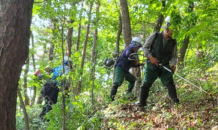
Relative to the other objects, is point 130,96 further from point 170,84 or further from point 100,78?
point 170,84

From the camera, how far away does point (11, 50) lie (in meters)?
2.85

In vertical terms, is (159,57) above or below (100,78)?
above

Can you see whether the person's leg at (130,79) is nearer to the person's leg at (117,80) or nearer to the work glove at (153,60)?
the person's leg at (117,80)

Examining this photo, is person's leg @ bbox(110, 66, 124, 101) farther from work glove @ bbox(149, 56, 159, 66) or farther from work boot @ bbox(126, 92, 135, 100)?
work glove @ bbox(149, 56, 159, 66)

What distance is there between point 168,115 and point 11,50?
2892 mm

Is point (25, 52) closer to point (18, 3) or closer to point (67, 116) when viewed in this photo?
point (18, 3)

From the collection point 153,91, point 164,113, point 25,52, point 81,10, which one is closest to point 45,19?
point 81,10

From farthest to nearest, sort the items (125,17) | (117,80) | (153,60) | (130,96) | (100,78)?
(100,78)
(125,17)
(130,96)
(117,80)
(153,60)

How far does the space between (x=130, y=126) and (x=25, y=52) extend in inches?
87.8

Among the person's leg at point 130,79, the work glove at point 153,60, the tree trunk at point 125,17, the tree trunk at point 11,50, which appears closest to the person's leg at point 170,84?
the work glove at point 153,60

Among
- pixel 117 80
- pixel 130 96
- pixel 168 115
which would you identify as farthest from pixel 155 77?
pixel 130 96

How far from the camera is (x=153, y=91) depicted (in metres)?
6.66

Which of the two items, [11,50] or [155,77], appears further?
[155,77]

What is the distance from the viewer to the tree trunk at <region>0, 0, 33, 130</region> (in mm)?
2742
